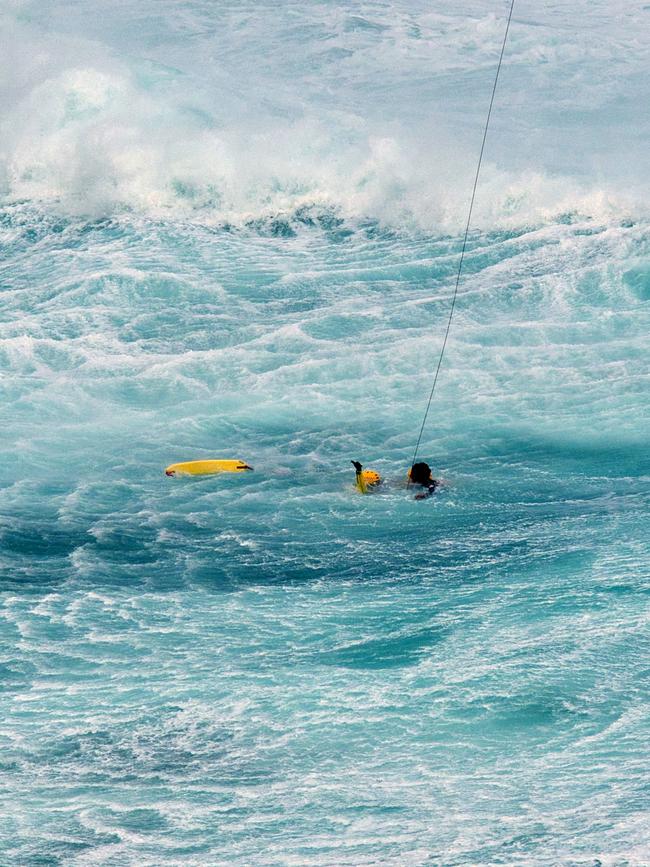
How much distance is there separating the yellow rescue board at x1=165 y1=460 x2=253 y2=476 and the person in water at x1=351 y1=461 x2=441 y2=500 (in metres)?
2.74

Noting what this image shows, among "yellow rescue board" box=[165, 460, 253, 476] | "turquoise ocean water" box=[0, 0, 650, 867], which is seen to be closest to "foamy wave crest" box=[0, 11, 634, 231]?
"turquoise ocean water" box=[0, 0, 650, 867]

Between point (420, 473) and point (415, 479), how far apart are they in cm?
19

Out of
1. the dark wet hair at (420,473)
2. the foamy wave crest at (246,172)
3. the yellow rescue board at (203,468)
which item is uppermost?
the foamy wave crest at (246,172)

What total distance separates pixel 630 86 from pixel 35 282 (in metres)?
39.3

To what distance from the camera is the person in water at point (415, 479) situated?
79.3 feet

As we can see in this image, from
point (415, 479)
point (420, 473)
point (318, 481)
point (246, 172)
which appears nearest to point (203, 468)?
point (318, 481)

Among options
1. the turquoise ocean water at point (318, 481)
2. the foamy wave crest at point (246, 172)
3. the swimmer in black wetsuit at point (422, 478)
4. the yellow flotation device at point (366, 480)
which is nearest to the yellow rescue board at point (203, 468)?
the turquoise ocean water at point (318, 481)

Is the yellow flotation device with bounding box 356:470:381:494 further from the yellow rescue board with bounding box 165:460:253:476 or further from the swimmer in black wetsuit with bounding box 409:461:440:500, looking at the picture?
the yellow rescue board with bounding box 165:460:253:476

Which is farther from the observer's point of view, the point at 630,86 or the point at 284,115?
the point at 630,86

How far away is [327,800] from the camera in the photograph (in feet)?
45.3

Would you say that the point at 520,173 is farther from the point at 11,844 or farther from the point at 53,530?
the point at 11,844

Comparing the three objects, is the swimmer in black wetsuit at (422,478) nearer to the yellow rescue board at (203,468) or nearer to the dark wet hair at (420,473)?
the dark wet hair at (420,473)

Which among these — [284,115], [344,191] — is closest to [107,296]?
[344,191]

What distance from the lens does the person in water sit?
24.2m
